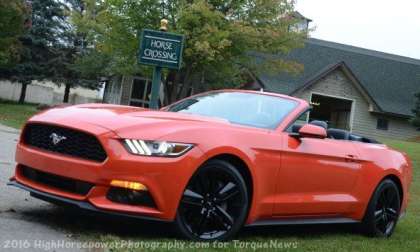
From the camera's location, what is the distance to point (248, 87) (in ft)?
115

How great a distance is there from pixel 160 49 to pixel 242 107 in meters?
5.30

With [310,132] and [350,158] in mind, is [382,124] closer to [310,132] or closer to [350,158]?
[350,158]

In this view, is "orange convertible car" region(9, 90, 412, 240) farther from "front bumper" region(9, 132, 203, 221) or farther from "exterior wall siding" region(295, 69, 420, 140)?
"exterior wall siding" region(295, 69, 420, 140)

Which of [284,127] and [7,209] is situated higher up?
[284,127]

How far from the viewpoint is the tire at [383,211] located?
7.04m

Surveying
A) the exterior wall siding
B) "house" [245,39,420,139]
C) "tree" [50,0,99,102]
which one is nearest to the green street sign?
"house" [245,39,420,139]

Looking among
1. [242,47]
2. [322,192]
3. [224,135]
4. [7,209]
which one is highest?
[242,47]

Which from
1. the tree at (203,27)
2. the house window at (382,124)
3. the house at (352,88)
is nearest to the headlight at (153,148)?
the tree at (203,27)

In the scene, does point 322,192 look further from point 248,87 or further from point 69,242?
point 248,87

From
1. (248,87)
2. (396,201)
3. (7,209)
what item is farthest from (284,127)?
(248,87)

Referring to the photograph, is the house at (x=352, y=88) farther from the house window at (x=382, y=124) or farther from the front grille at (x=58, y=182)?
the front grille at (x=58, y=182)

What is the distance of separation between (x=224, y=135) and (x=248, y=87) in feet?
98.3

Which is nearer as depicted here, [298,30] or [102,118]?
[102,118]

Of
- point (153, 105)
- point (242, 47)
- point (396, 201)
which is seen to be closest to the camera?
point (396, 201)
